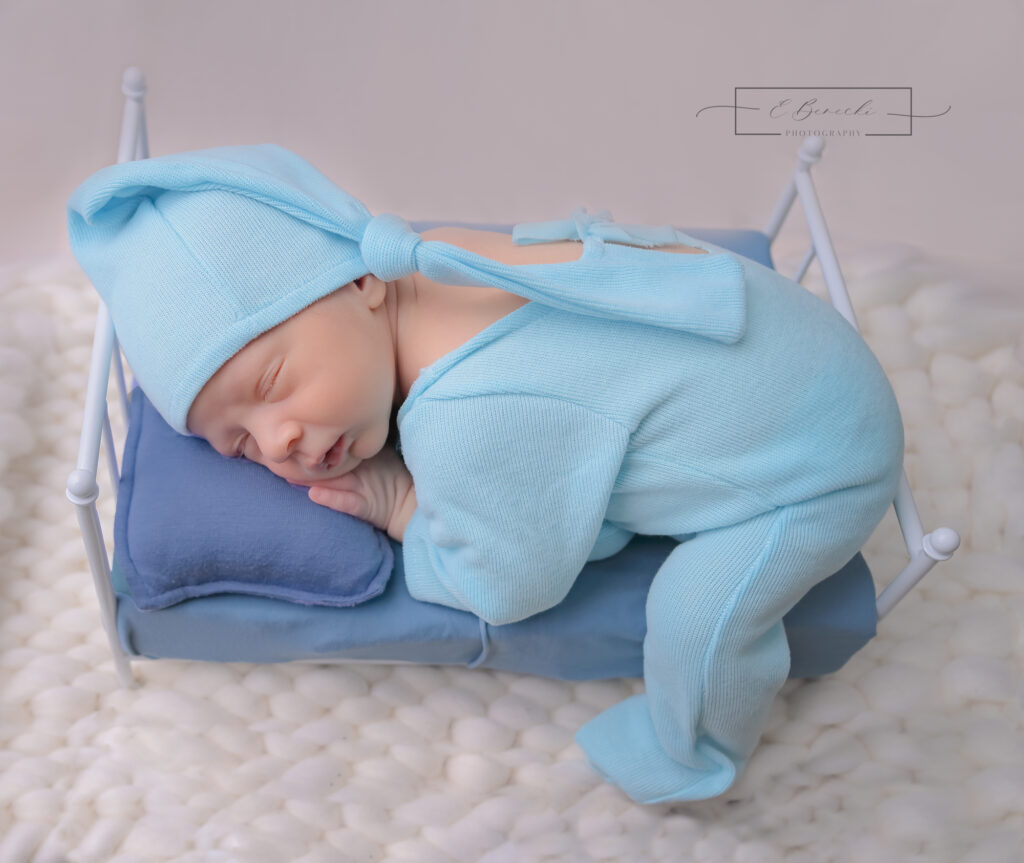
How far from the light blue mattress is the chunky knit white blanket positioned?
0.12 m

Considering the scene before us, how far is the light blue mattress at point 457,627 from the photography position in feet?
4.39

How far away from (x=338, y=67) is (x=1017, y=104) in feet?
4.99

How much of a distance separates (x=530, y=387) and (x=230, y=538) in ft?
1.38

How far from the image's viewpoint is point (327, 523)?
133cm

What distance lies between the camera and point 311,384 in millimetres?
1196

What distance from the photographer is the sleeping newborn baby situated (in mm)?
1185

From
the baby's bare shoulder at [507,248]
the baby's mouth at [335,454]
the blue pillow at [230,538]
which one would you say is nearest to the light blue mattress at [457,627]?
the blue pillow at [230,538]

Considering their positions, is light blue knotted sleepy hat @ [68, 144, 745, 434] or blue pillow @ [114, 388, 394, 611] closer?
light blue knotted sleepy hat @ [68, 144, 745, 434]

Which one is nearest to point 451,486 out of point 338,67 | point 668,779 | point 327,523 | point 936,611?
point 327,523

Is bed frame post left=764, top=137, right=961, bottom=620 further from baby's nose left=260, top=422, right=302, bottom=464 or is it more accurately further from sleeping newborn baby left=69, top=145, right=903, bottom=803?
baby's nose left=260, top=422, right=302, bottom=464

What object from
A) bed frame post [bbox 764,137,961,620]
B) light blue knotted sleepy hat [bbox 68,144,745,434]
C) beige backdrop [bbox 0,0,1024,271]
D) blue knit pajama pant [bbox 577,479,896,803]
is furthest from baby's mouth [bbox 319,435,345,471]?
beige backdrop [bbox 0,0,1024,271]

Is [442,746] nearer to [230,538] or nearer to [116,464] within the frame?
[230,538]

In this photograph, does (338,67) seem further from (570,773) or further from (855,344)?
(570,773)

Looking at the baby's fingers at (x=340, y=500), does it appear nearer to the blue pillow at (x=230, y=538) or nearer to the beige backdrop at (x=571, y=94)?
the blue pillow at (x=230, y=538)
